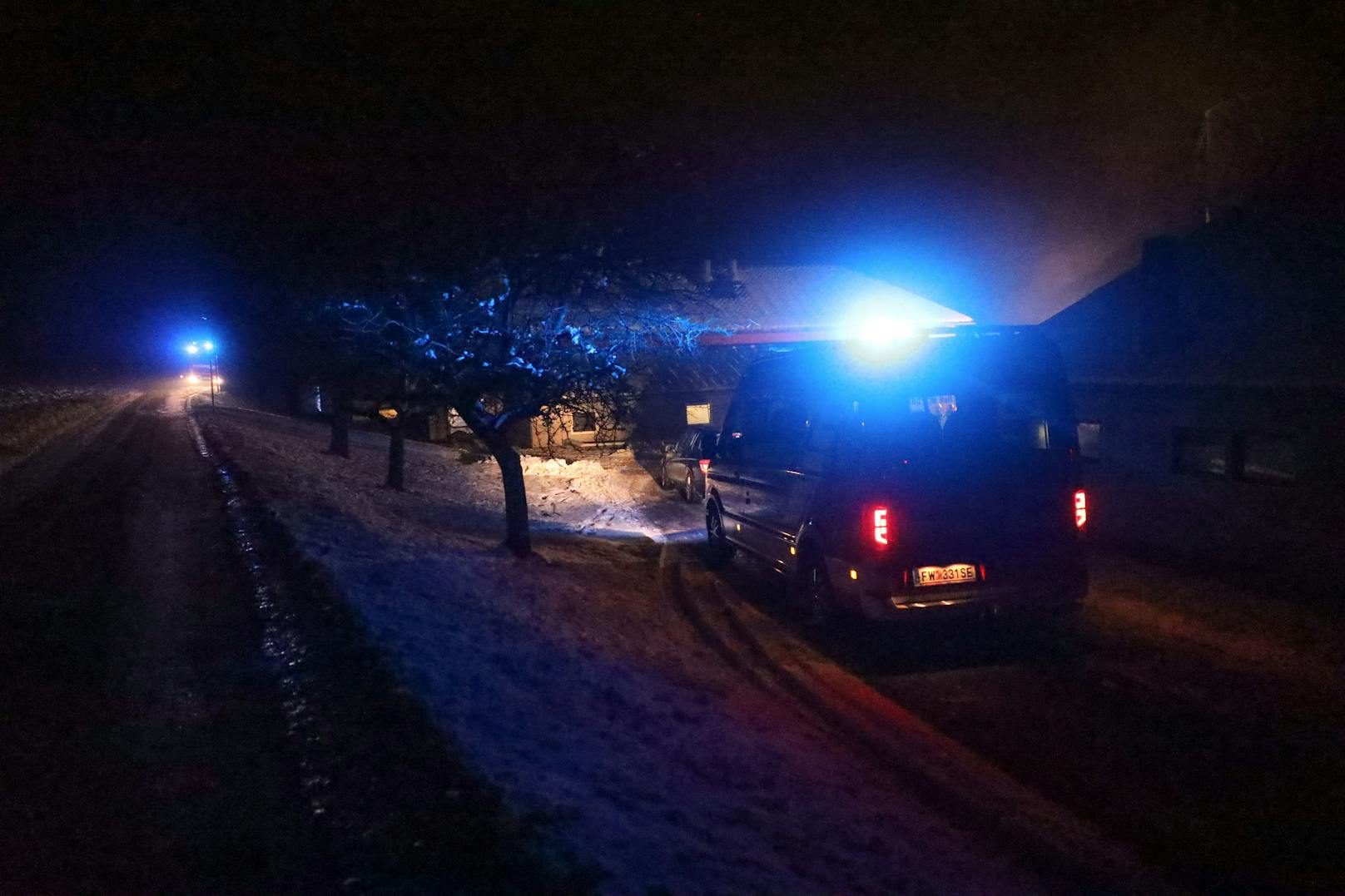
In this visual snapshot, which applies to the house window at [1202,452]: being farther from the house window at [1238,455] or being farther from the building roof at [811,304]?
the building roof at [811,304]

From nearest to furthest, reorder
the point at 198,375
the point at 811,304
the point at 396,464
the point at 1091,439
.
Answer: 1. the point at 1091,439
2. the point at 396,464
3. the point at 811,304
4. the point at 198,375

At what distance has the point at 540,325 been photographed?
11336mm

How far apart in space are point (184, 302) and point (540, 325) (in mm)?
6990

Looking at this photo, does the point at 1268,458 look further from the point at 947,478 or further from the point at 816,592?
the point at 816,592

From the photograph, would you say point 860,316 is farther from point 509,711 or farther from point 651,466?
point 509,711

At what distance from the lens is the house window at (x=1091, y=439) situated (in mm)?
14852

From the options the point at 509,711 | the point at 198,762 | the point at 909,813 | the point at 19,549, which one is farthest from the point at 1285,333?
the point at 19,549

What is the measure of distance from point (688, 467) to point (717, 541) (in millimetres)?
7019

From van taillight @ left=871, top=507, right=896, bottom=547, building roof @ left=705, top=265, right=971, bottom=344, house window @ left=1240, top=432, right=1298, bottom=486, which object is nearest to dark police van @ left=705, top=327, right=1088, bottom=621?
van taillight @ left=871, top=507, right=896, bottom=547

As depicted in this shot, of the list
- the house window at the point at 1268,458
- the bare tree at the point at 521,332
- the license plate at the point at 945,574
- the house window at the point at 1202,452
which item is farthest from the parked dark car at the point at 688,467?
the license plate at the point at 945,574

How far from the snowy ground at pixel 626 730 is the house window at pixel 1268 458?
7300 mm

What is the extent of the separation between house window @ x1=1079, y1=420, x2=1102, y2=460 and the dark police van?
6804mm

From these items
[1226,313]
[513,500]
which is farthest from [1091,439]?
[513,500]

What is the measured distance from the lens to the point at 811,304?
96.2 ft
